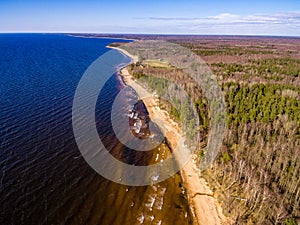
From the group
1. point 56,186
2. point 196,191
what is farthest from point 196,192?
point 56,186

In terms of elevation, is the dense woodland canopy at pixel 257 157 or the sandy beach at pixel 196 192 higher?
the dense woodland canopy at pixel 257 157

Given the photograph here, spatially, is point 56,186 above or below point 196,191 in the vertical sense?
above

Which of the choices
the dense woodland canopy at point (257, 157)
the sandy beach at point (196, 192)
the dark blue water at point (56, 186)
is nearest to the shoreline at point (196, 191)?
the sandy beach at point (196, 192)

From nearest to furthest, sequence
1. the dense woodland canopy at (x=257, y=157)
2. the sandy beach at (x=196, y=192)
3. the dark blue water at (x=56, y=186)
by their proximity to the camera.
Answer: the dark blue water at (x=56, y=186) → the dense woodland canopy at (x=257, y=157) → the sandy beach at (x=196, y=192)

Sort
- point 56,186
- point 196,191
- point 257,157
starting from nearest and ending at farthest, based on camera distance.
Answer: point 56,186
point 196,191
point 257,157

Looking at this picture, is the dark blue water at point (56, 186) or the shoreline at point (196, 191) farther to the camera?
the shoreline at point (196, 191)

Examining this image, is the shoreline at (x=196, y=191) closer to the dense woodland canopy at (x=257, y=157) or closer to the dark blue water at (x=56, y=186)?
the dense woodland canopy at (x=257, y=157)

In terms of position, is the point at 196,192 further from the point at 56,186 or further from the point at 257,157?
the point at 56,186

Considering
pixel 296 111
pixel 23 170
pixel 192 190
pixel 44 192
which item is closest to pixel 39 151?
pixel 23 170

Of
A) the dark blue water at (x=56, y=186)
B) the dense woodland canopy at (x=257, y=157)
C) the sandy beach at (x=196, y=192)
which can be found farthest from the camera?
the sandy beach at (x=196, y=192)

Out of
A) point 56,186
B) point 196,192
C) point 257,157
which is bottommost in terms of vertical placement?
point 196,192

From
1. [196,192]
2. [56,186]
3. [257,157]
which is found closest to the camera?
[56,186]

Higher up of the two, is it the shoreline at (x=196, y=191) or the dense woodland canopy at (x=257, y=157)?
the dense woodland canopy at (x=257, y=157)
